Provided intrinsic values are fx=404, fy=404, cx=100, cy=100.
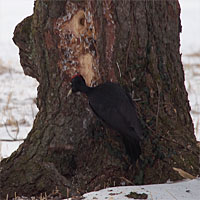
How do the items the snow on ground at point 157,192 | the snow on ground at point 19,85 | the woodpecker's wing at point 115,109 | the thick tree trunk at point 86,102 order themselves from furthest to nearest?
the snow on ground at point 19,85
the thick tree trunk at point 86,102
the woodpecker's wing at point 115,109
the snow on ground at point 157,192

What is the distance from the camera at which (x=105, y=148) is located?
12.0 ft

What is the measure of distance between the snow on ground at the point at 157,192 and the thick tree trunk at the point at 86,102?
13.2 inches

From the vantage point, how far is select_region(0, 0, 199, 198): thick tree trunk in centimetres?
355

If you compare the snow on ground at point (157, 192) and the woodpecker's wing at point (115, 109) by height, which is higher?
the woodpecker's wing at point (115, 109)

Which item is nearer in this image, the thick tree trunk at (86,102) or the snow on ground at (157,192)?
the snow on ground at (157,192)

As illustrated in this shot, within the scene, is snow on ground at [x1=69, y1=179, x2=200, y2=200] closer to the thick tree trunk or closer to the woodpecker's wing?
the thick tree trunk

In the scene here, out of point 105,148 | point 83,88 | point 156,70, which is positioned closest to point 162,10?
point 156,70

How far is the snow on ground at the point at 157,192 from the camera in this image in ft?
9.85

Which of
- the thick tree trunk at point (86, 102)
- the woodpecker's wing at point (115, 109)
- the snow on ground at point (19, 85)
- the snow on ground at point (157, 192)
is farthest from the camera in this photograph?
the snow on ground at point (19, 85)

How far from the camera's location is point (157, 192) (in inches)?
121

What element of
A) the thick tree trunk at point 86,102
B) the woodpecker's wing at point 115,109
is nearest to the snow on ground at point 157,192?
the thick tree trunk at point 86,102

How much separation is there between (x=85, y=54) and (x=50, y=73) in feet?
1.28

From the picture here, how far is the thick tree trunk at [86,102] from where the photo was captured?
11.6ft

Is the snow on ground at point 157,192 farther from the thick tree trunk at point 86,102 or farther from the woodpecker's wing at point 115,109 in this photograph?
the woodpecker's wing at point 115,109
